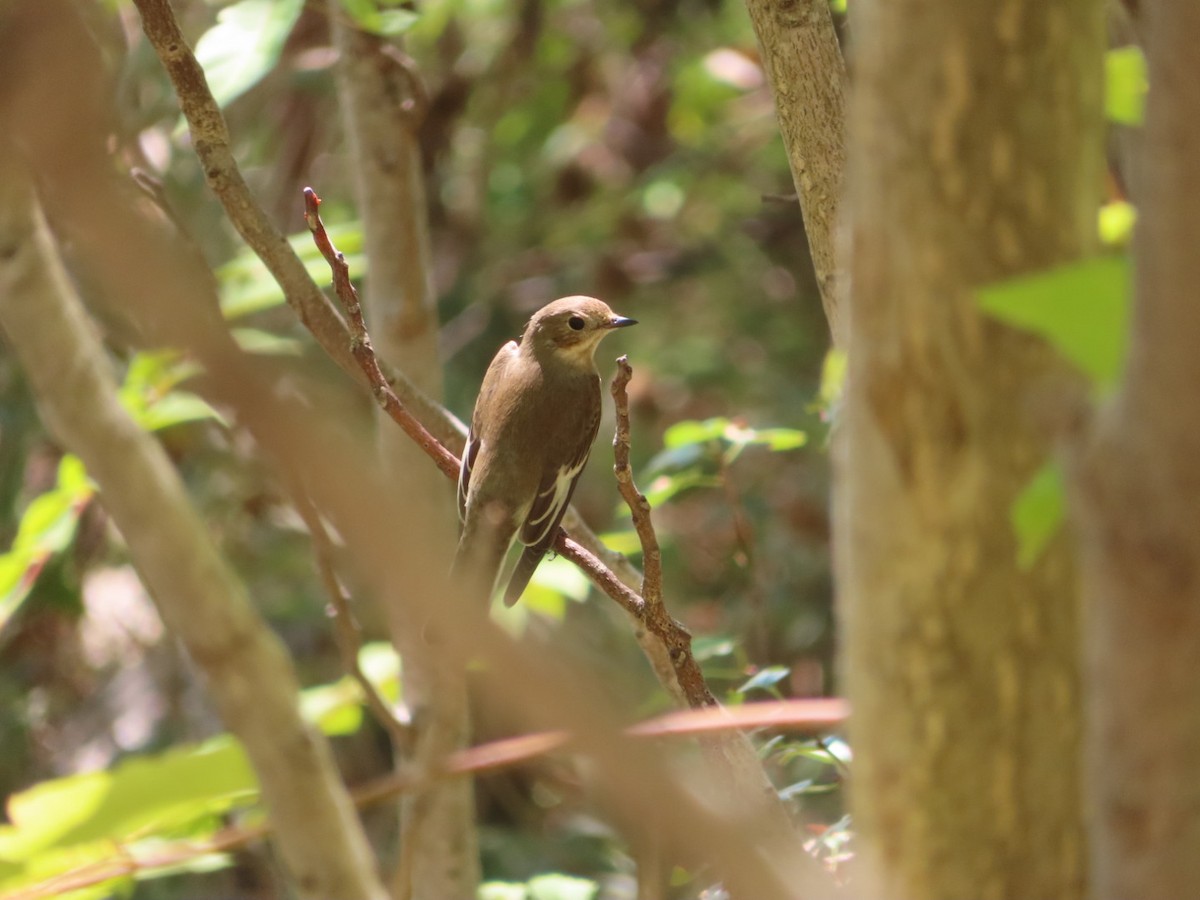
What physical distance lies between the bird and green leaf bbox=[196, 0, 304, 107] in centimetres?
125

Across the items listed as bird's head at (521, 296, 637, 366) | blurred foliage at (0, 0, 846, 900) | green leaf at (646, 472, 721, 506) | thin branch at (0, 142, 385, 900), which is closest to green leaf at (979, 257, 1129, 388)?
thin branch at (0, 142, 385, 900)

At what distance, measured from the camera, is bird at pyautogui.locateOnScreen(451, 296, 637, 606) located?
353 cm

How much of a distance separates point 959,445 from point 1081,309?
165 millimetres

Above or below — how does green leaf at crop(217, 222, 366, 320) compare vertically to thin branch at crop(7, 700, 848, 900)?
above

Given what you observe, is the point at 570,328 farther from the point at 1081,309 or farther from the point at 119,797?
the point at 1081,309

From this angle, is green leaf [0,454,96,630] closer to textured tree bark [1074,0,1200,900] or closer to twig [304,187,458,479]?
twig [304,187,458,479]

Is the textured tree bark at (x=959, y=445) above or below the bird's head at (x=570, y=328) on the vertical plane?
below

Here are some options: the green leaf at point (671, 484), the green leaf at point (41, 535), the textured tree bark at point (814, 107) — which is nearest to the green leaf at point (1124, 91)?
the textured tree bark at point (814, 107)

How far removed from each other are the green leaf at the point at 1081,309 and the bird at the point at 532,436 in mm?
2550

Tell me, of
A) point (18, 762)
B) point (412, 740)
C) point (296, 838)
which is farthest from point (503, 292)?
point (296, 838)

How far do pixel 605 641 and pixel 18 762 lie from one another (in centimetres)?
220

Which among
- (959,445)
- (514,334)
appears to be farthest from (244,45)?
(514,334)

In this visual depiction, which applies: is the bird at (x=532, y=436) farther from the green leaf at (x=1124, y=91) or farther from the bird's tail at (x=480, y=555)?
the green leaf at (x=1124, y=91)

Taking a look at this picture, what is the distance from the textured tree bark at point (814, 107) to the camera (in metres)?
1.91
